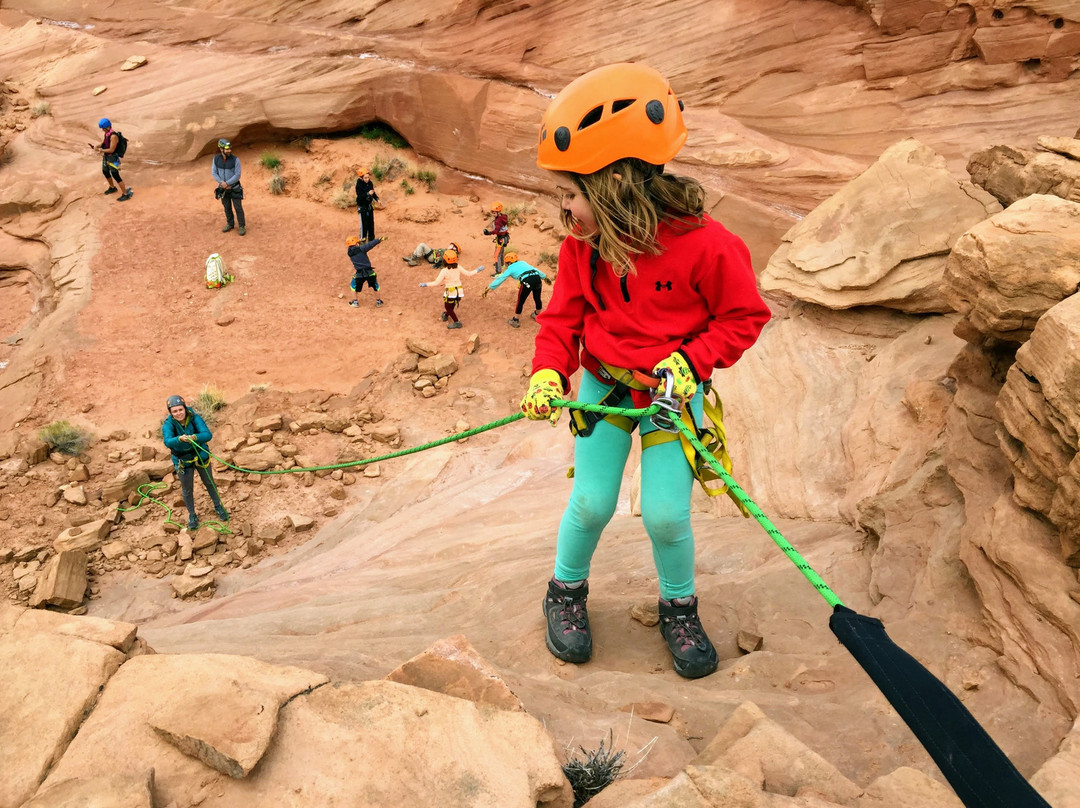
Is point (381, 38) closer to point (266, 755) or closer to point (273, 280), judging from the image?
point (273, 280)

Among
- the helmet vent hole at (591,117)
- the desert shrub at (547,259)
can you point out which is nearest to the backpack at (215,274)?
the desert shrub at (547,259)

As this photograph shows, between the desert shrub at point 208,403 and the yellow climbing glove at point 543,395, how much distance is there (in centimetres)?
756

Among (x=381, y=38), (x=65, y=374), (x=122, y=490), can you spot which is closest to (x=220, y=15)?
(x=381, y=38)

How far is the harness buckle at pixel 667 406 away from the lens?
9.95 ft

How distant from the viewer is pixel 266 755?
2.32 metres

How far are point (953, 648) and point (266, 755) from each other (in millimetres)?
2580

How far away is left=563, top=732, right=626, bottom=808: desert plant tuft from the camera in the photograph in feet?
8.32

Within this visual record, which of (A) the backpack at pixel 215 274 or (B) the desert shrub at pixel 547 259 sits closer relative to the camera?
(A) the backpack at pixel 215 274

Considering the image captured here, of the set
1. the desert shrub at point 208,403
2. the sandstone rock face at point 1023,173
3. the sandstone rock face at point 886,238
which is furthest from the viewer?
the desert shrub at point 208,403

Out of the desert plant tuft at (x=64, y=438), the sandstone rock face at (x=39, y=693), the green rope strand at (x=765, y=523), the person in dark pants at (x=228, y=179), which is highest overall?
the green rope strand at (x=765, y=523)

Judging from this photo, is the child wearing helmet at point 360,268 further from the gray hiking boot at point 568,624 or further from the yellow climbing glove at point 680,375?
the yellow climbing glove at point 680,375

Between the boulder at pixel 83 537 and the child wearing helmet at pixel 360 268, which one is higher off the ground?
the child wearing helmet at pixel 360 268

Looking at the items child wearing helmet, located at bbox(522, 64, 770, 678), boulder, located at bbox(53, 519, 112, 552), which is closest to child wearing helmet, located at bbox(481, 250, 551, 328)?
boulder, located at bbox(53, 519, 112, 552)

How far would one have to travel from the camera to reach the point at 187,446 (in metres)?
7.61
